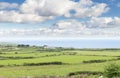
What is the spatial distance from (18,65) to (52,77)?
3602 centimetres

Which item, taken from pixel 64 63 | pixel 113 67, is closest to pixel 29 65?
pixel 64 63

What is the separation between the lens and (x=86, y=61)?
81.9 metres

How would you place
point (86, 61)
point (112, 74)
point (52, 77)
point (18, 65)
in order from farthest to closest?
point (86, 61), point (18, 65), point (52, 77), point (112, 74)

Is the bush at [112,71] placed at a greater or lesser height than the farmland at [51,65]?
greater

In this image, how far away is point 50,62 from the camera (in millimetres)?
78750

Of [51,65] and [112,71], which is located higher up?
[112,71]

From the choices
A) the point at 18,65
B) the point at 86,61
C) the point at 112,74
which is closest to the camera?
the point at 112,74

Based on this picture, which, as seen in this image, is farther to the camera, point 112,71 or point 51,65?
point 51,65

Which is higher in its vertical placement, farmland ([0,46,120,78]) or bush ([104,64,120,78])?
bush ([104,64,120,78])

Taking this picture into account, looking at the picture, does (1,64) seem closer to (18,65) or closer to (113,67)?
(18,65)

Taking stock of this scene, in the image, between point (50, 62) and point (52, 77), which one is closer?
point (52, 77)

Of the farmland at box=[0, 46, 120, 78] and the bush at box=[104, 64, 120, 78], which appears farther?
the farmland at box=[0, 46, 120, 78]

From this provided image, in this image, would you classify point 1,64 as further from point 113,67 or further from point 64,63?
point 113,67

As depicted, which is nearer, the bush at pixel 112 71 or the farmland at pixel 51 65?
the bush at pixel 112 71
